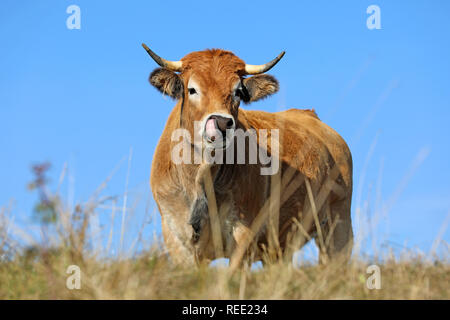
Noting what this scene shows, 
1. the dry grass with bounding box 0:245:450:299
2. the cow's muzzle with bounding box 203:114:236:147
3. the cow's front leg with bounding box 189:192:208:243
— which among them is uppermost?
the cow's muzzle with bounding box 203:114:236:147

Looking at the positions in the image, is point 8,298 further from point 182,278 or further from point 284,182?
point 284,182

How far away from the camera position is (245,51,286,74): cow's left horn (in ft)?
23.5

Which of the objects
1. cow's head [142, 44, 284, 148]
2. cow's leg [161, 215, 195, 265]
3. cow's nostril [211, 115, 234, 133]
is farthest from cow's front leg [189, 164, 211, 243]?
cow's nostril [211, 115, 234, 133]

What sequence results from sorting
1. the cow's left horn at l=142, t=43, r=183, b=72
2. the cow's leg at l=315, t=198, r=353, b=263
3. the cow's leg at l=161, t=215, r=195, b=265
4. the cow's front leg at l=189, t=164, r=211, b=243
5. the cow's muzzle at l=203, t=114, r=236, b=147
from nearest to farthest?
the cow's muzzle at l=203, t=114, r=236, b=147, the cow's front leg at l=189, t=164, r=211, b=243, the cow's leg at l=161, t=215, r=195, b=265, the cow's left horn at l=142, t=43, r=183, b=72, the cow's leg at l=315, t=198, r=353, b=263

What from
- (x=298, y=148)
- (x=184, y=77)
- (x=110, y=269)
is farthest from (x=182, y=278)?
(x=298, y=148)

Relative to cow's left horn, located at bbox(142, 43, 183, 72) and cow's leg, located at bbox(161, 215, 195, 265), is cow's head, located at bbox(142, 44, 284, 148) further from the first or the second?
cow's leg, located at bbox(161, 215, 195, 265)

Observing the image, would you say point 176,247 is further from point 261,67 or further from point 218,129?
point 261,67

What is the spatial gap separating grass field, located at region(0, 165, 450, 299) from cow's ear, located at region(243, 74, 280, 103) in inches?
111

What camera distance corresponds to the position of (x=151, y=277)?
13.9 feet

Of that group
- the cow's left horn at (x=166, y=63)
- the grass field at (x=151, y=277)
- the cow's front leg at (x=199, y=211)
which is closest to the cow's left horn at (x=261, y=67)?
the cow's left horn at (x=166, y=63)

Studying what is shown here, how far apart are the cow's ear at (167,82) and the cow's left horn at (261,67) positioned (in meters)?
0.91

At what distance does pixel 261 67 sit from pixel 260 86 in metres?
0.27
